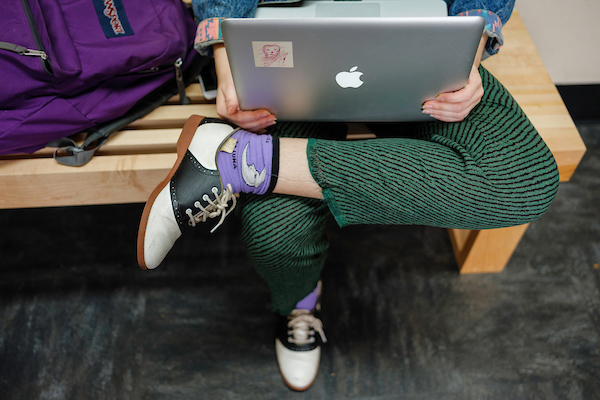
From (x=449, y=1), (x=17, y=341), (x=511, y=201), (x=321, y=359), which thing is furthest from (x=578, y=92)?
(x=17, y=341)

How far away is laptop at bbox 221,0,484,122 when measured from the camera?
0.64m

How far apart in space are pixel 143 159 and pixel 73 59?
23 centimetres

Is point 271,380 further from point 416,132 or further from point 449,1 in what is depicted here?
point 449,1

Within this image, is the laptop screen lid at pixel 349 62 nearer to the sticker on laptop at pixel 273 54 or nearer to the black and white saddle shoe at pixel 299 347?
the sticker on laptop at pixel 273 54

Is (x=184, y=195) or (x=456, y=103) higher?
(x=456, y=103)

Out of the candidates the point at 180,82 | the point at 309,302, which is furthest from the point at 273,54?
the point at 309,302

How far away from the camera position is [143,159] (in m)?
0.97

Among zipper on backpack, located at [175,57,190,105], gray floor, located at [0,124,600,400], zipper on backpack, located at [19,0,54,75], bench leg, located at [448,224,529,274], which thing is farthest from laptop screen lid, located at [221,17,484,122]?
gray floor, located at [0,124,600,400]

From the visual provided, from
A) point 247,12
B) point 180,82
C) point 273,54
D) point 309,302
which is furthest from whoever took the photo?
point 309,302

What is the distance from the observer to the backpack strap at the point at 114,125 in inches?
37.7

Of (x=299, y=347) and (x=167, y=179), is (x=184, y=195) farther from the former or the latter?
(x=299, y=347)

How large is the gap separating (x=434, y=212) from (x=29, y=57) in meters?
0.79

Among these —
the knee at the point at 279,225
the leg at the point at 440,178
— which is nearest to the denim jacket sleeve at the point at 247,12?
the leg at the point at 440,178

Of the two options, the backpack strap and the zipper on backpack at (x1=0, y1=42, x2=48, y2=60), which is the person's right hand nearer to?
the backpack strap
